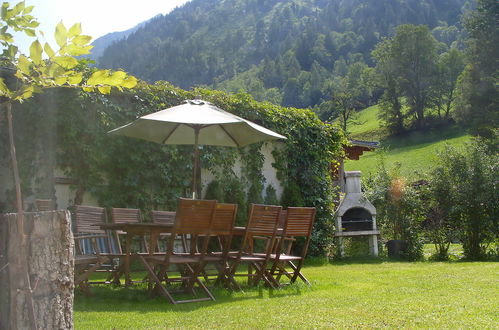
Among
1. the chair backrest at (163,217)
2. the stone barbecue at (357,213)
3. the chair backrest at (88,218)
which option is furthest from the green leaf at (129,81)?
the stone barbecue at (357,213)

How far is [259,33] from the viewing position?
11606 cm

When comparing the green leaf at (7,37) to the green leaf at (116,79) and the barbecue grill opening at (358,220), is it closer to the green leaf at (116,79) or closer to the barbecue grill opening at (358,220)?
the green leaf at (116,79)

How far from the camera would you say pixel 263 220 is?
580cm

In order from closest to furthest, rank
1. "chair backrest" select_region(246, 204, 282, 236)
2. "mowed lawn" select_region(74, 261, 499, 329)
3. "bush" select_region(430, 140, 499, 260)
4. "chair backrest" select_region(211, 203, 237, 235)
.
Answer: "mowed lawn" select_region(74, 261, 499, 329), "chair backrest" select_region(211, 203, 237, 235), "chair backrest" select_region(246, 204, 282, 236), "bush" select_region(430, 140, 499, 260)

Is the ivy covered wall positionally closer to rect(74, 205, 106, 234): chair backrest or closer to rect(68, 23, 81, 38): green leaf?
rect(74, 205, 106, 234): chair backrest

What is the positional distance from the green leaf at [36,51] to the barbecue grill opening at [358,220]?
416 inches

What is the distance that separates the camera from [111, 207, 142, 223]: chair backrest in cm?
637

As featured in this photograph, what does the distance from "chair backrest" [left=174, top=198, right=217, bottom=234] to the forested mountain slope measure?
67.1 meters

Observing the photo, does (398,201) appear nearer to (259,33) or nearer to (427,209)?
(427,209)

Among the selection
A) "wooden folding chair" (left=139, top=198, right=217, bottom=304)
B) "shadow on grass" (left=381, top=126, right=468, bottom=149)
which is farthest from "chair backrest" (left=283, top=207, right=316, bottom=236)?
"shadow on grass" (left=381, top=126, right=468, bottom=149)

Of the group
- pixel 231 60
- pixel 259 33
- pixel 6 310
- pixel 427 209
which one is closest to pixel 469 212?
pixel 427 209

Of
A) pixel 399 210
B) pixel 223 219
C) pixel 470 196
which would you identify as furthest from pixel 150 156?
pixel 470 196

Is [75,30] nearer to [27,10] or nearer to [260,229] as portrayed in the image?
[27,10]

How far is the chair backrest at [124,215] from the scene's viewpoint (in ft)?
20.9
